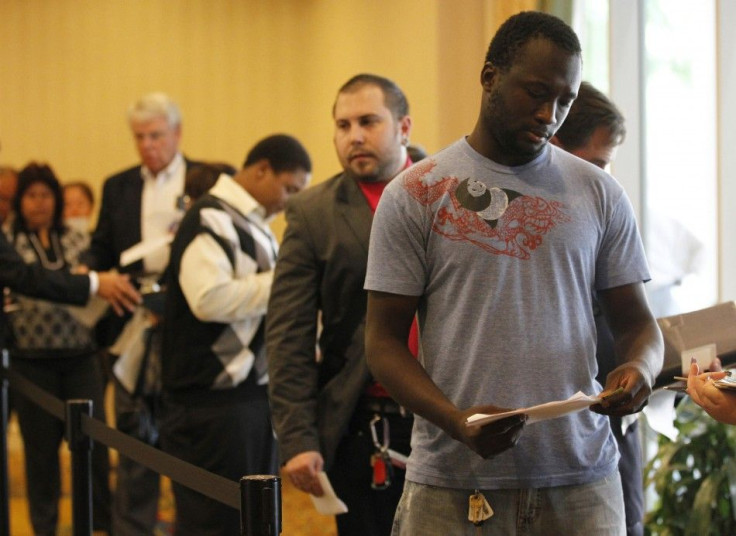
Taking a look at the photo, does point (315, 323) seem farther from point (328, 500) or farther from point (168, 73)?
point (168, 73)

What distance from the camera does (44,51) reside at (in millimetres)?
8398

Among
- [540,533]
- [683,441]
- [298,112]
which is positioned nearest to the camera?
[540,533]

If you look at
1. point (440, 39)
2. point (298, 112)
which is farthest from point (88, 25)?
point (440, 39)

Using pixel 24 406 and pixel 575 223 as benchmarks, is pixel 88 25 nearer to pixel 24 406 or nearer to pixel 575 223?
pixel 24 406

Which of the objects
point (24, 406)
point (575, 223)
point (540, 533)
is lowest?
point (24, 406)

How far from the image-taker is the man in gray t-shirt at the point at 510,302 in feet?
6.63

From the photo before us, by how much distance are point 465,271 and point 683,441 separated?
224 centimetres

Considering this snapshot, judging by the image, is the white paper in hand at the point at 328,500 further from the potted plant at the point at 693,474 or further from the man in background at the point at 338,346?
the potted plant at the point at 693,474

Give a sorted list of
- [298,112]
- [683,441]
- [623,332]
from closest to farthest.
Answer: [623,332], [683,441], [298,112]

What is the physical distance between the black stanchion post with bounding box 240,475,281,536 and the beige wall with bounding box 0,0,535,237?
4925 millimetres

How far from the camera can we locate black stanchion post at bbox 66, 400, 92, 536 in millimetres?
3406

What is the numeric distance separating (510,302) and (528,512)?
37cm

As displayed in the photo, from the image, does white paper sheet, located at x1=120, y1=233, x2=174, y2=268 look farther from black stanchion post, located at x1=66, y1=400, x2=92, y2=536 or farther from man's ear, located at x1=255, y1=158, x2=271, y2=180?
black stanchion post, located at x1=66, y1=400, x2=92, y2=536

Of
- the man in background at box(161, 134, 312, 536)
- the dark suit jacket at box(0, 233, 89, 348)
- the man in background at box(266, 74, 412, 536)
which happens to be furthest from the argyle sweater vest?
the dark suit jacket at box(0, 233, 89, 348)
